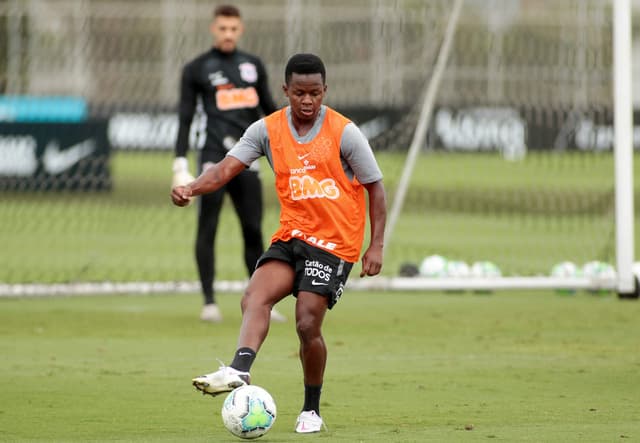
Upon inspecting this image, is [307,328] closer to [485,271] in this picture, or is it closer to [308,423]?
[308,423]

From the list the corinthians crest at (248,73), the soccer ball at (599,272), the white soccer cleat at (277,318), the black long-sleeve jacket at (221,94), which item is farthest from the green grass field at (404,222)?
the corinthians crest at (248,73)

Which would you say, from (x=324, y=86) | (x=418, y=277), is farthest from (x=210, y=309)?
(x=324, y=86)

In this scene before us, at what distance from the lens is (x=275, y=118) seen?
6902 mm

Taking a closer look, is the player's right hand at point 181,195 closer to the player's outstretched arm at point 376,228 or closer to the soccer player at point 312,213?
the soccer player at point 312,213

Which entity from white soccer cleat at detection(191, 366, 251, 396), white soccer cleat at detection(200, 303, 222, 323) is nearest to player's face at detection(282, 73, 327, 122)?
white soccer cleat at detection(191, 366, 251, 396)

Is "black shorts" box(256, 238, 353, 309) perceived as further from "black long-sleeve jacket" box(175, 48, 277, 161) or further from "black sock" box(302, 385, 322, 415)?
"black long-sleeve jacket" box(175, 48, 277, 161)

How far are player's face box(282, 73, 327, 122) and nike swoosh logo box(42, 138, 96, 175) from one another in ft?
42.4

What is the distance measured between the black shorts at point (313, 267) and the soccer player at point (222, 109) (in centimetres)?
402

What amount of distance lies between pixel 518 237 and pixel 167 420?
1209 cm

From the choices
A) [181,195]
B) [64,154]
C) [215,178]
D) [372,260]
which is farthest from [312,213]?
[64,154]

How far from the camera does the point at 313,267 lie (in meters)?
Answer: 6.67

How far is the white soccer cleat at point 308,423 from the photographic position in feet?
21.2

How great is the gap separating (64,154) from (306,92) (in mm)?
13649

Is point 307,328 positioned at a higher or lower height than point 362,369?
higher
